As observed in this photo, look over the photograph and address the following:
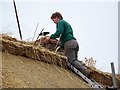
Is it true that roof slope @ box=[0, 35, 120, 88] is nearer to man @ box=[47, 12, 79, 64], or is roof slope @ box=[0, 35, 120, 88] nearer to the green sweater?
man @ box=[47, 12, 79, 64]

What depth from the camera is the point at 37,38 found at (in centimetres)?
557

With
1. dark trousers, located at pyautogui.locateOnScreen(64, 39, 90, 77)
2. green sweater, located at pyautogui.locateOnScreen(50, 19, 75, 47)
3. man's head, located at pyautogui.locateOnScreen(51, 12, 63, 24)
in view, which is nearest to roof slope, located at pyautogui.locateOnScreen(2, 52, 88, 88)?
dark trousers, located at pyautogui.locateOnScreen(64, 39, 90, 77)

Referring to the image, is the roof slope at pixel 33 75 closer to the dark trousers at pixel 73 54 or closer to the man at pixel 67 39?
the dark trousers at pixel 73 54

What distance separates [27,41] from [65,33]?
2.44 feet

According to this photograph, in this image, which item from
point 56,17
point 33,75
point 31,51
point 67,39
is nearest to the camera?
point 33,75

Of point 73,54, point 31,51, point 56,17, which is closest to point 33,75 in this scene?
point 31,51

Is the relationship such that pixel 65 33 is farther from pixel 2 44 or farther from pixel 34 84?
pixel 34 84

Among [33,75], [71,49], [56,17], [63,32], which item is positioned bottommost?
[33,75]

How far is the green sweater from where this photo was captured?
5.45 m

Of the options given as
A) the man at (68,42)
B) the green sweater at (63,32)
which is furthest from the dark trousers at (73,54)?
the green sweater at (63,32)

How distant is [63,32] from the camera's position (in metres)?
5.57

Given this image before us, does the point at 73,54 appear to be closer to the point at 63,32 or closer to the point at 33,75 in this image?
the point at 63,32

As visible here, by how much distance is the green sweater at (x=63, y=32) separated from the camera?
17.9ft

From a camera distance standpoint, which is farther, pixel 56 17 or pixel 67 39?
pixel 56 17
